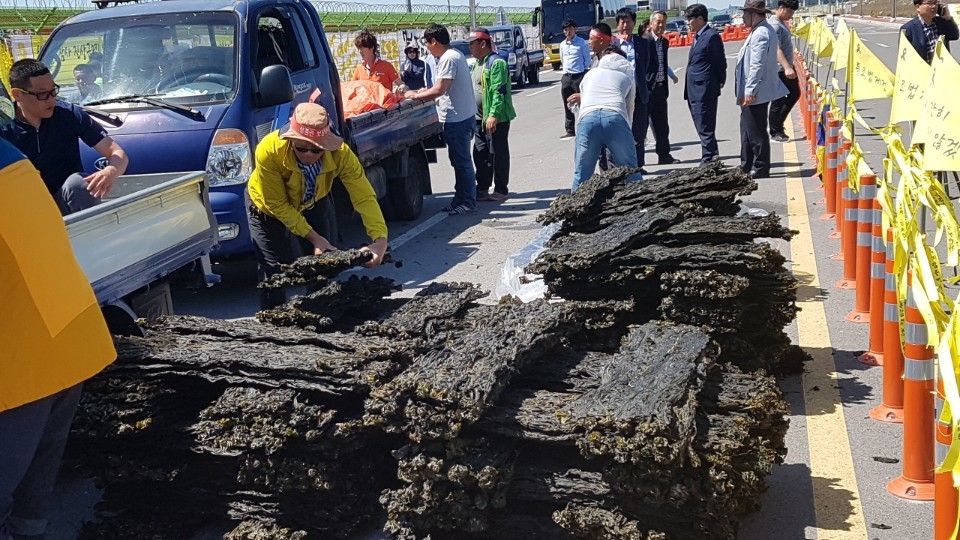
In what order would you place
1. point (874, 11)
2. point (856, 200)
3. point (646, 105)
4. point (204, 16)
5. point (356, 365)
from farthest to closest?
point (874, 11), point (646, 105), point (204, 16), point (856, 200), point (356, 365)

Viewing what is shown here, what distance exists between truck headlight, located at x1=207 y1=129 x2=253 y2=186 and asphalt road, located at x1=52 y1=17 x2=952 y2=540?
0.99 m

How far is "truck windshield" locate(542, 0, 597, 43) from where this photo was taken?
43688mm

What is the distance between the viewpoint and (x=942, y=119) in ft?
12.3

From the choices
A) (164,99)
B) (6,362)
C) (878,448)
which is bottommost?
(878,448)

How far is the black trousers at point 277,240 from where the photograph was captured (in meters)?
6.13

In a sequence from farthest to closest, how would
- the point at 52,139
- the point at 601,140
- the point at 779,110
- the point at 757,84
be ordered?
the point at 779,110, the point at 757,84, the point at 601,140, the point at 52,139

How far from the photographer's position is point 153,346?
176 inches

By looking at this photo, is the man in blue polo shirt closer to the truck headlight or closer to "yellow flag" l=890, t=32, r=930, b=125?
the truck headlight

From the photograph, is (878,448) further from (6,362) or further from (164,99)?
(164,99)

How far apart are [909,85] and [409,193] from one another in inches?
269

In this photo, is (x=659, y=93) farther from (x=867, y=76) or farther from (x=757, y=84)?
(x=867, y=76)

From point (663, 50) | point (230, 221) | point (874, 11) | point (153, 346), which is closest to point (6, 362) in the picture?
point (153, 346)

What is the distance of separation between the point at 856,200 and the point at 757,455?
4148 millimetres

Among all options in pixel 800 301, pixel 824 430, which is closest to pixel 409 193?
pixel 800 301
